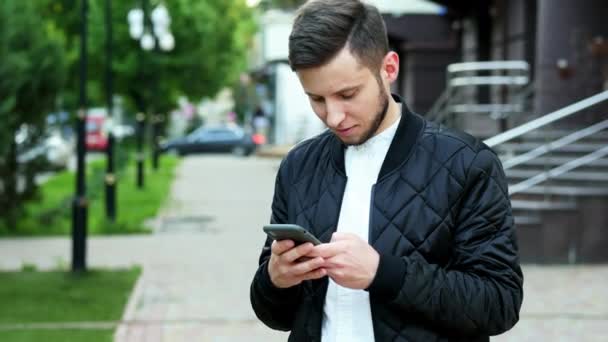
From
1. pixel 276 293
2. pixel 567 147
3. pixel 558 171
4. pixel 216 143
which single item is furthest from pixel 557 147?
pixel 216 143

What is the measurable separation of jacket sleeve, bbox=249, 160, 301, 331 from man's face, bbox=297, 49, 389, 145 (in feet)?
1.04

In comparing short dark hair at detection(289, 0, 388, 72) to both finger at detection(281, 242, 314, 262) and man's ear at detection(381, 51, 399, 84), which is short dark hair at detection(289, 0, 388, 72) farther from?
finger at detection(281, 242, 314, 262)

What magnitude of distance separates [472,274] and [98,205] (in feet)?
65.1

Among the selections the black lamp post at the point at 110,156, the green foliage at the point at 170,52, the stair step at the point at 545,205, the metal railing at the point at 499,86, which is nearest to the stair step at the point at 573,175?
the stair step at the point at 545,205

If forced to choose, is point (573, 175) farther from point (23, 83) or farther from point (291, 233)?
point (291, 233)

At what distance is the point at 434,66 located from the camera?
96.3 feet

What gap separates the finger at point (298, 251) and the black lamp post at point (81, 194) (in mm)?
9642

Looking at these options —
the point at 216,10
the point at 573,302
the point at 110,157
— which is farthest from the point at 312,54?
the point at 216,10

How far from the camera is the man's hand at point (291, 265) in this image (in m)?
2.71

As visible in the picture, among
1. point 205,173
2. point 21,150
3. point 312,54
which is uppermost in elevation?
point 312,54

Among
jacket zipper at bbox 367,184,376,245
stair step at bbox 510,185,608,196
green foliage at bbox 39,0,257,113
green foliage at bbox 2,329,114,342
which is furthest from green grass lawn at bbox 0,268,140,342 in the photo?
green foliage at bbox 39,0,257,113

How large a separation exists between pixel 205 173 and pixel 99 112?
2870 centimetres

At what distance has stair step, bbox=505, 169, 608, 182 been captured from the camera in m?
13.3

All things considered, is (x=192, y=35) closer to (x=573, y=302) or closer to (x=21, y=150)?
(x=21, y=150)
